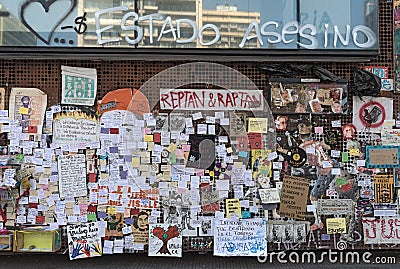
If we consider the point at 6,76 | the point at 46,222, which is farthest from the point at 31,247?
the point at 6,76

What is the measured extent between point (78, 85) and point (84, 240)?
6.84 ft

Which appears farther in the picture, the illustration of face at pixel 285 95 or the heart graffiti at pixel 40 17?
the illustration of face at pixel 285 95

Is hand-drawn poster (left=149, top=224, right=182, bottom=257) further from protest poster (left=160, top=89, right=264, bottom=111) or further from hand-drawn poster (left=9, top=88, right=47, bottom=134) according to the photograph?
hand-drawn poster (left=9, top=88, right=47, bottom=134)

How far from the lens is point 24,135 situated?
21.0 ft

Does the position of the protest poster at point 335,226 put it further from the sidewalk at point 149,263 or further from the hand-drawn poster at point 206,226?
the hand-drawn poster at point 206,226

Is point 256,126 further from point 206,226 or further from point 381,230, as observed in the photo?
point 381,230

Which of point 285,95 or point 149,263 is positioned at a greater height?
point 285,95

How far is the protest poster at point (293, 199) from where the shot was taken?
649 cm

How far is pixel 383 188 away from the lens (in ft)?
21.5

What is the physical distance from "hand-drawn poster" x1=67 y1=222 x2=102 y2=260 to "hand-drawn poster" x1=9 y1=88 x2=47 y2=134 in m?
1.40

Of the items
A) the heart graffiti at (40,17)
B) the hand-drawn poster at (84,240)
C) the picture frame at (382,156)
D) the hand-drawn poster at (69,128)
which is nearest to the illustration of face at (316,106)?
the picture frame at (382,156)

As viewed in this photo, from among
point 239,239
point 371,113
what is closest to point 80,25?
point 239,239

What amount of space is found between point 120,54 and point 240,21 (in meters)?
1.63

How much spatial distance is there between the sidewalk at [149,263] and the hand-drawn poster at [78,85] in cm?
213
